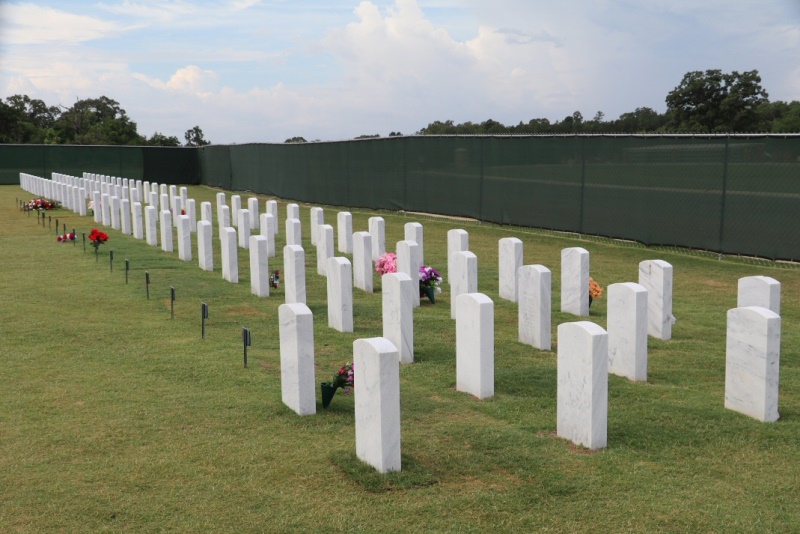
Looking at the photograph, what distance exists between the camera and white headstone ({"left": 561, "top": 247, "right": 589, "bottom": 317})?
31.3ft

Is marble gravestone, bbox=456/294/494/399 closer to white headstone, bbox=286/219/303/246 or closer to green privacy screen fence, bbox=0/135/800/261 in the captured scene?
white headstone, bbox=286/219/303/246

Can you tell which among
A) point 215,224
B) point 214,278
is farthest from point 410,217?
point 214,278

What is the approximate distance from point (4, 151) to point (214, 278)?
3400 centimetres

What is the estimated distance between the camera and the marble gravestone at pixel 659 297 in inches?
338

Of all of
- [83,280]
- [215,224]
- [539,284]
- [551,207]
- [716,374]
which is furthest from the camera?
[215,224]

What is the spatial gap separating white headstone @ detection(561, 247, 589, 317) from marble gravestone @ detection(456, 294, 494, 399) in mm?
3346

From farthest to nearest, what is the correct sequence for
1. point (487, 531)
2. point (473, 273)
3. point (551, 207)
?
point (551, 207) → point (473, 273) → point (487, 531)

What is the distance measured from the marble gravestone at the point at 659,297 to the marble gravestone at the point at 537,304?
1264 mm

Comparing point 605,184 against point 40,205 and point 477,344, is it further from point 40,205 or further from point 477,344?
point 40,205

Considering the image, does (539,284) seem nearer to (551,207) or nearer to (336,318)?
(336,318)

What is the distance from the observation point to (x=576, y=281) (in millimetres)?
9656

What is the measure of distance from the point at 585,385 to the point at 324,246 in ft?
25.9

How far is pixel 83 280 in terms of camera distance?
1220cm

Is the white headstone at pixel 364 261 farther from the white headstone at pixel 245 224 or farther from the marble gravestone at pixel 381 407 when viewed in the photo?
the marble gravestone at pixel 381 407
